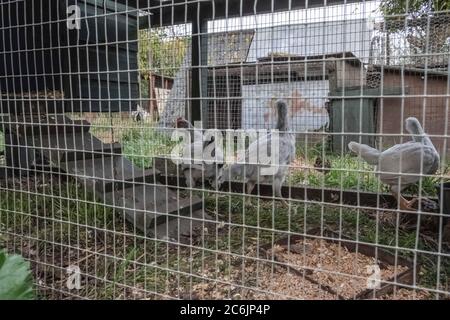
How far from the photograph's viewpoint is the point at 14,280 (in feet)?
4.67

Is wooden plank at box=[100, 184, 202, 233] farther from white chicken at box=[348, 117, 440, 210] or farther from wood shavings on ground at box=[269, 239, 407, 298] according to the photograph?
white chicken at box=[348, 117, 440, 210]

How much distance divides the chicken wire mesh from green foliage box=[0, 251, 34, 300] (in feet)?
2.05

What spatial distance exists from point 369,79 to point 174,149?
9.55 ft

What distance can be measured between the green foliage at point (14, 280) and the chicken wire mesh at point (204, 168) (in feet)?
2.05

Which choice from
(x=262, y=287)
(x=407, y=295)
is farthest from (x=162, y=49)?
(x=407, y=295)

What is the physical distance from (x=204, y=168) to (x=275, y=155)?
861 mm

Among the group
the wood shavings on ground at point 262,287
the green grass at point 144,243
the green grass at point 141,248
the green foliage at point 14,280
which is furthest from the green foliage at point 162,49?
the green foliage at point 14,280

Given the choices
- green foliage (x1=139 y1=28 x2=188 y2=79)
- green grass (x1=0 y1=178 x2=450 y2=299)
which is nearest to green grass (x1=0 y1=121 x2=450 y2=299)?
green grass (x1=0 y1=178 x2=450 y2=299)

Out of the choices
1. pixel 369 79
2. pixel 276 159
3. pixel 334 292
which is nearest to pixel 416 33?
pixel 276 159

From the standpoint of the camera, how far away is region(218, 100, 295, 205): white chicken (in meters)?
3.23

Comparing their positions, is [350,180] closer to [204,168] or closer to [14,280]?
[204,168]
